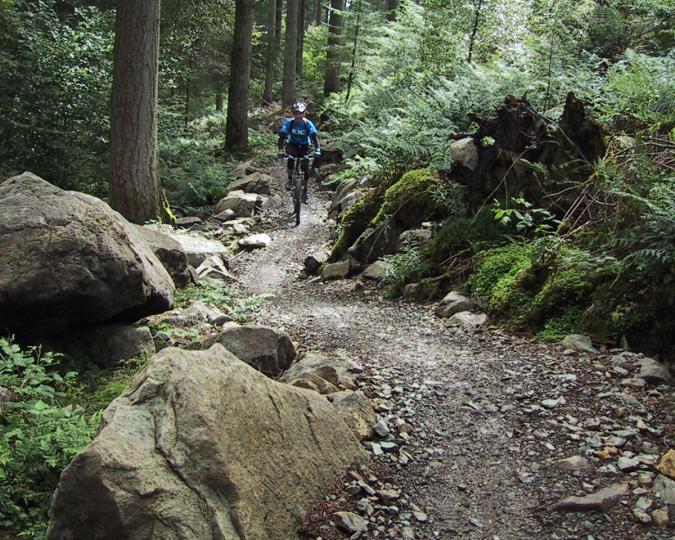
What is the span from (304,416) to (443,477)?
1008 mm

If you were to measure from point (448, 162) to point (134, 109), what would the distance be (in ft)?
17.4

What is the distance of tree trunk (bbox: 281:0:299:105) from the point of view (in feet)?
77.3

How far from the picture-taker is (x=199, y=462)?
2836 millimetres

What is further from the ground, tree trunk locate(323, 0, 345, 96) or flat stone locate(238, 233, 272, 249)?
tree trunk locate(323, 0, 345, 96)

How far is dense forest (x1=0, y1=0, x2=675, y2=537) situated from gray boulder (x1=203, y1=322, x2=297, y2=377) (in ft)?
4.03

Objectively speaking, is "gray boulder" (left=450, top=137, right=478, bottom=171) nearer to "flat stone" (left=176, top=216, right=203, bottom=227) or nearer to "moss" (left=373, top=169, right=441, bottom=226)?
"moss" (left=373, top=169, right=441, bottom=226)

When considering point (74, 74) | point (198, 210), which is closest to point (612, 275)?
point (198, 210)

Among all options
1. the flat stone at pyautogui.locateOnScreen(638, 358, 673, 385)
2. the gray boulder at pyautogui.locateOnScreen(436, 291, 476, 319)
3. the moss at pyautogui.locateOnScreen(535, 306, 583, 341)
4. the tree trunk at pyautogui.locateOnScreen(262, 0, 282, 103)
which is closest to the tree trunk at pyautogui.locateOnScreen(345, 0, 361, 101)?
the tree trunk at pyautogui.locateOnScreen(262, 0, 282, 103)

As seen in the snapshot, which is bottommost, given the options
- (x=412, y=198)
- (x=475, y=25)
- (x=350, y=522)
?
(x=350, y=522)

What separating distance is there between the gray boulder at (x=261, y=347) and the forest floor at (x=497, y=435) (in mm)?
668

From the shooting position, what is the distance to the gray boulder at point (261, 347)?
200 inches

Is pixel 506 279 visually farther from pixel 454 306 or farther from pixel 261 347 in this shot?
pixel 261 347

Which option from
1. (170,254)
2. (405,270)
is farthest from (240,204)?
(405,270)

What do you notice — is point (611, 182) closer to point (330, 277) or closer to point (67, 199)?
point (330, 277)
